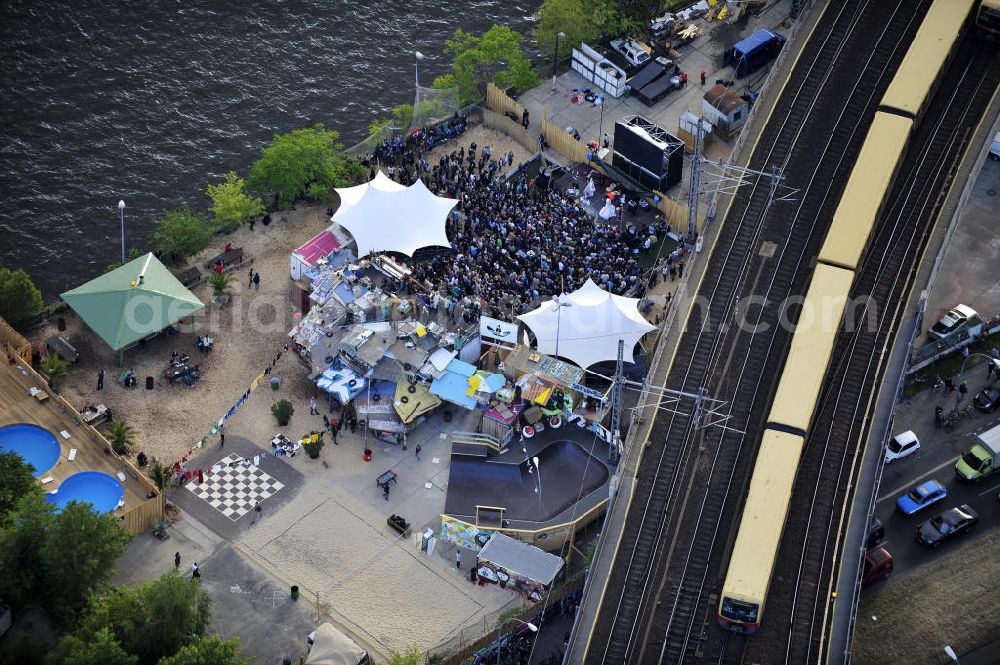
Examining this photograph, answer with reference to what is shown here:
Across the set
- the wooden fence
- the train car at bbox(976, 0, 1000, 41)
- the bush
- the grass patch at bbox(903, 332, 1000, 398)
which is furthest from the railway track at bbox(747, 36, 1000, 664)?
the wooden fence

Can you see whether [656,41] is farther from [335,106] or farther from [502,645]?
[502,645]

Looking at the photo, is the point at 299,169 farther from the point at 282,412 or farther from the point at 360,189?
the point at 282,412

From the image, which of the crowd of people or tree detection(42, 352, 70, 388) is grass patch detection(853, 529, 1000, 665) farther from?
tree detection(42, 352, 70, 388)

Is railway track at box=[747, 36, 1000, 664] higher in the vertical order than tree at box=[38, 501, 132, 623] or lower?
higher

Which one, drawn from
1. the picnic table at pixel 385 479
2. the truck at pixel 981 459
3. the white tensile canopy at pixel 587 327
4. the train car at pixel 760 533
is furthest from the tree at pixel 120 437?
the truck at pixel 981 459

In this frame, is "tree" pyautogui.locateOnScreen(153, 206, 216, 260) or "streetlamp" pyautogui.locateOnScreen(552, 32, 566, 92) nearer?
"tree" pyautogui.locateOnScreen(153, 206, 216, 260)

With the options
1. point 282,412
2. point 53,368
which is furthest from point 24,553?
point 282,412

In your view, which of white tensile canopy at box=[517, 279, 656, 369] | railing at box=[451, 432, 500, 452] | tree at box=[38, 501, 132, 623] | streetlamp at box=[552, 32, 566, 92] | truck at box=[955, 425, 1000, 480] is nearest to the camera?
tree at box=[38, 501, 132, 623]
